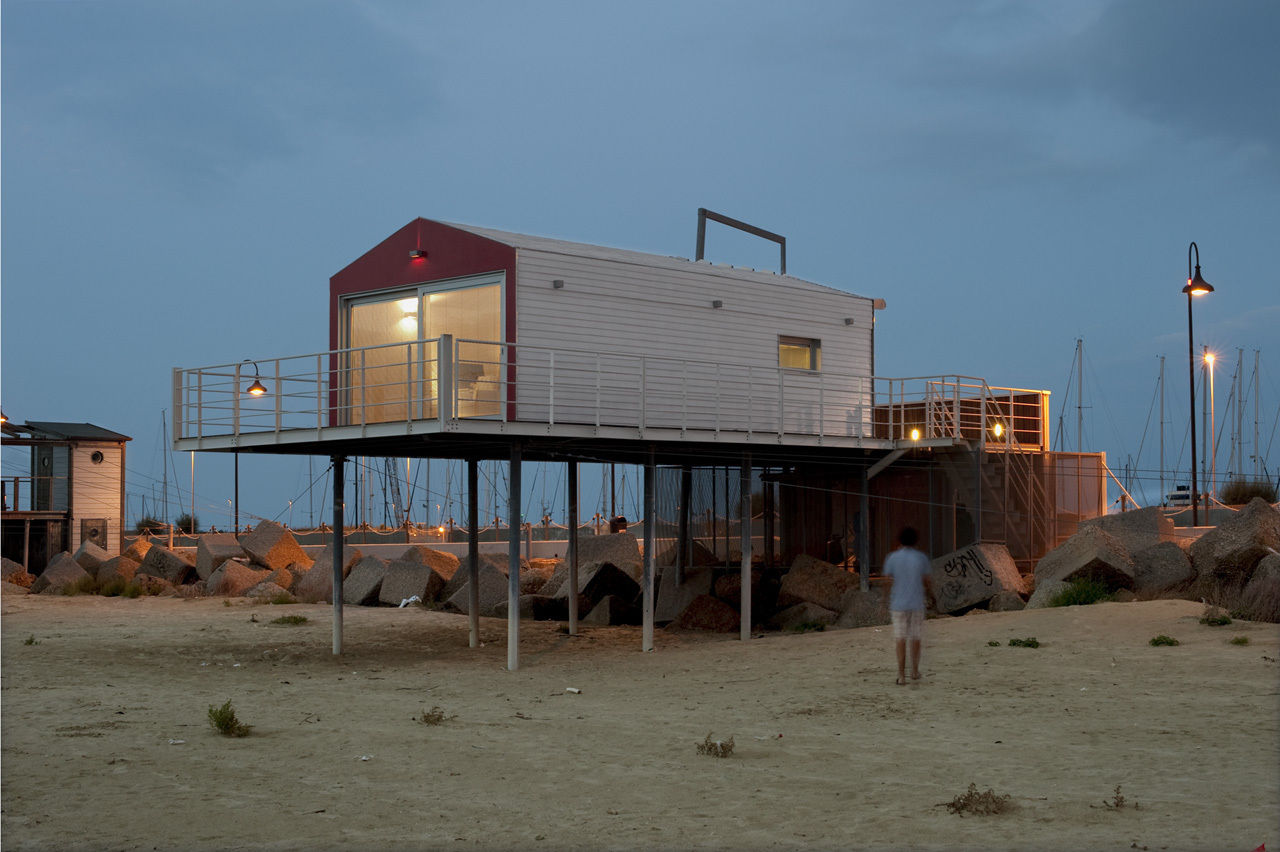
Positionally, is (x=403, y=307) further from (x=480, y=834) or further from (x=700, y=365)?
(x=480, y=834)

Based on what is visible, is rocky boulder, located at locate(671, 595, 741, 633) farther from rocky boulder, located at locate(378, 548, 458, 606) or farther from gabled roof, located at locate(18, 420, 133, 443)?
gabled roof, located at locate(18, 420, 133, 443)

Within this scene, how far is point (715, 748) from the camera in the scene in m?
12.4

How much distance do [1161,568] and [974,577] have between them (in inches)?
147

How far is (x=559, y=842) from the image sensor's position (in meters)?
9.16

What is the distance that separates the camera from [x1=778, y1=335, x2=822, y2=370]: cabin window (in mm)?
26016

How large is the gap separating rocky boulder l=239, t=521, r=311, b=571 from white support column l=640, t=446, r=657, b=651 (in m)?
19.5

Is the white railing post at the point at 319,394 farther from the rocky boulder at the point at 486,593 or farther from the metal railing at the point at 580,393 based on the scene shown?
the rocky boulder at the point at 486,593

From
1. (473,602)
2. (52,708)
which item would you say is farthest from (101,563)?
(52,708)

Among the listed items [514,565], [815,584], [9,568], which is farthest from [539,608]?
[9,568]

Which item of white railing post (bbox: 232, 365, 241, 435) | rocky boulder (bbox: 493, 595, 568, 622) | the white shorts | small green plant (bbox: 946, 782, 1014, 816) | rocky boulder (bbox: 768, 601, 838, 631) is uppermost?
white railing post (bbox: 232, 365, 241, 435)

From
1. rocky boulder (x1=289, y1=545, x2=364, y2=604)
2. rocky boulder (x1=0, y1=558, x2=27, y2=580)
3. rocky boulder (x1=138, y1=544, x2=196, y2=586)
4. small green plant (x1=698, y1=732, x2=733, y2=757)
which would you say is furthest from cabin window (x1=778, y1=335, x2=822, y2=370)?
rocky boulder (x1=0, y1=558, x2=27, y2=580)

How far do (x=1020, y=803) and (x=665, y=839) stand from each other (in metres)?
2.92

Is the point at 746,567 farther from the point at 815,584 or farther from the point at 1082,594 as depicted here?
the point at 1082,594

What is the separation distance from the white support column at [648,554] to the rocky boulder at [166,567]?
20.6 metres
